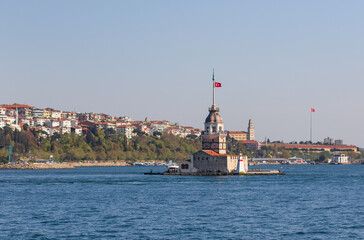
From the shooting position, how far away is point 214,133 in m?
111

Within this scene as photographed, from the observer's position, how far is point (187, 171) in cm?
11156

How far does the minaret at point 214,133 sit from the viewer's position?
110500mm

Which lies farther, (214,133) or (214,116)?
(214,116)

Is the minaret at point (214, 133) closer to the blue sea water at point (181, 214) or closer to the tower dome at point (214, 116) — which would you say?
the tower dome at point (214, 116)

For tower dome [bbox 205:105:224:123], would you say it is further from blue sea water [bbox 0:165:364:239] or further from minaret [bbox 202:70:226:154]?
blue sea water [bbox 0:165:364:239]

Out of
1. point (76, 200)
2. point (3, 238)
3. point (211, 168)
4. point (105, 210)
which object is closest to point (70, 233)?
point (3, 238)

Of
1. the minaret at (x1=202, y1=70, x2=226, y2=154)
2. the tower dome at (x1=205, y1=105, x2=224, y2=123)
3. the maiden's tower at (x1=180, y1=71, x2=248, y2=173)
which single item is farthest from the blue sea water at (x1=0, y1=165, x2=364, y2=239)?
the tower dome at (x1=205, y1=105, x2=224, y2=123)

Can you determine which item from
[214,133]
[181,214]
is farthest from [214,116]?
[181,214]

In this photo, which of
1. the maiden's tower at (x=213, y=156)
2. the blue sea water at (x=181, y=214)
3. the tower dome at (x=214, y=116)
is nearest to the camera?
the blue sea water at (x=181, y=214)

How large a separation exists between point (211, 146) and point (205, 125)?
3.94 metres

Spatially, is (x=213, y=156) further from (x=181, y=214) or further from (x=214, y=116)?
(x=181, y=214)

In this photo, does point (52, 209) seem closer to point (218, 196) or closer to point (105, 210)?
point (105, 210)

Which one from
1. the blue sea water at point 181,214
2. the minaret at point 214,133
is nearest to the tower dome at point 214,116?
the minaret at point 214,133

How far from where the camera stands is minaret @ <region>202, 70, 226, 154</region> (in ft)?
363
